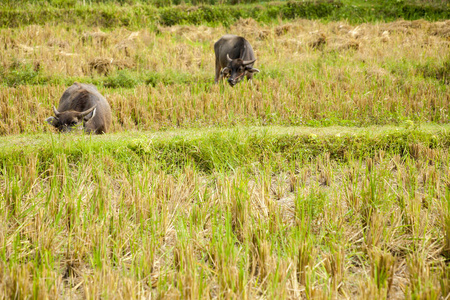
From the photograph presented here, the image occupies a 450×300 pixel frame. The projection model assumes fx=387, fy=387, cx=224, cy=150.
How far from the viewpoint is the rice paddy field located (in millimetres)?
2125

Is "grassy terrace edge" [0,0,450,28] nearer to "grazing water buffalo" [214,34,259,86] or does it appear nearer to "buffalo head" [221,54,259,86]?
"grazing water buffalo" [214,34,259,86]

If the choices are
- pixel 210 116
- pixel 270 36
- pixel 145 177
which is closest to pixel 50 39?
pixel 270 36

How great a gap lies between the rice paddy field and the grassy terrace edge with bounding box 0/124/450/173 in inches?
0.8

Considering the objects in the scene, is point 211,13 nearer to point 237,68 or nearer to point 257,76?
point 257,76

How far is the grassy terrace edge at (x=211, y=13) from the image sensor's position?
45.1ft

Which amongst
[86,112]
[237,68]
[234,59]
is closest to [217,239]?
[86,112]

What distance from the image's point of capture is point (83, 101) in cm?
532

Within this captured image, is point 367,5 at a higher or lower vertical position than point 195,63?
higher

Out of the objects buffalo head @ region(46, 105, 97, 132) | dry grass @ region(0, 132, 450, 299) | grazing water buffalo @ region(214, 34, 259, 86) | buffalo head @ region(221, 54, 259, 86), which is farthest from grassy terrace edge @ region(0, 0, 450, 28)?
dry grass @ region(0, 132, 450, 299)

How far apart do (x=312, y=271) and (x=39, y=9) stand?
15.0 meters

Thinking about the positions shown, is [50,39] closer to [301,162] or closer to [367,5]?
[301,162]

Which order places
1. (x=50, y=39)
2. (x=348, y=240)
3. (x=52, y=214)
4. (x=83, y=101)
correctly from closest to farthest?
(x=348, y=240)
(x=52, y=214)
(x=83, y=101)
(x=50, y=39)

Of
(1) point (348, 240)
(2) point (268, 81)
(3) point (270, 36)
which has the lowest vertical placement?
(1) point (348, 240)

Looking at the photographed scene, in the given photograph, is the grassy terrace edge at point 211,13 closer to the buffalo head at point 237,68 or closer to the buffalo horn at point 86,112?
the buffalo head at point 237,68
